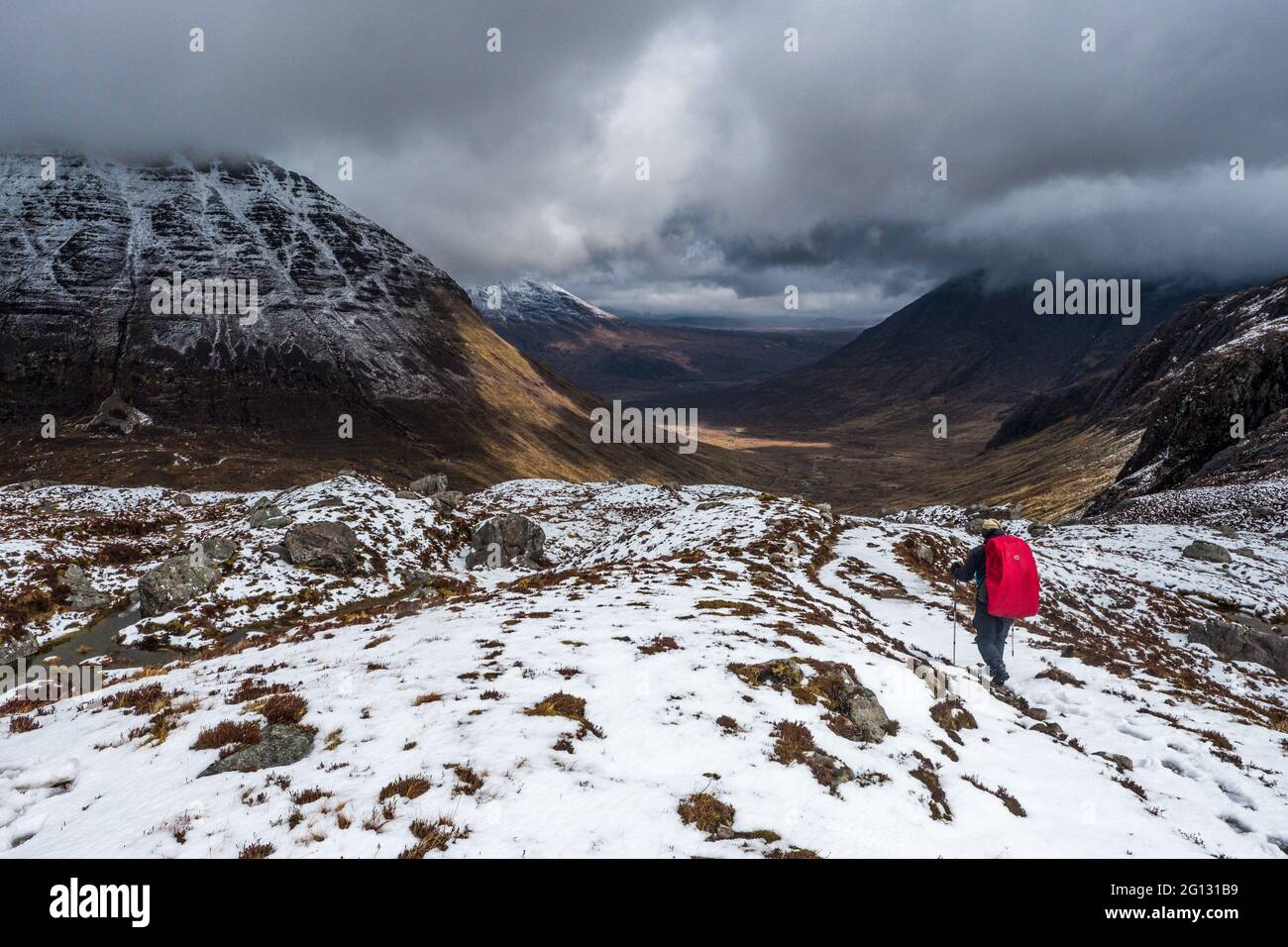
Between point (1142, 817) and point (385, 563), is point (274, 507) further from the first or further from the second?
point (1142, 817)

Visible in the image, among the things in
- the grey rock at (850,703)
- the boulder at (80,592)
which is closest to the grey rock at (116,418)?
the boulder at (80,592)

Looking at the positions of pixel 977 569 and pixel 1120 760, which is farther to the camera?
pixel 977 569

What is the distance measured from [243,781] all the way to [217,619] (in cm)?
1987

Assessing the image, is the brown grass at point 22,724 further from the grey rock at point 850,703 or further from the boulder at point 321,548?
the boulder at point 321,548

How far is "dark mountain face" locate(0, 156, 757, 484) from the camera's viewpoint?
11675cm

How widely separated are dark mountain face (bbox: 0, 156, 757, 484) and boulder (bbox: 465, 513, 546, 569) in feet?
260

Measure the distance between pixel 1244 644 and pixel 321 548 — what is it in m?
43.6

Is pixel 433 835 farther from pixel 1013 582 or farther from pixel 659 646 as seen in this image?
pixel 1013 582

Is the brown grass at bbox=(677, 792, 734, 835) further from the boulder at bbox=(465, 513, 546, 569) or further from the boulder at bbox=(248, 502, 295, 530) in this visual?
the boulder at bbox=(248, 502, 295, 530)

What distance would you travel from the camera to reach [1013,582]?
13.6 metres

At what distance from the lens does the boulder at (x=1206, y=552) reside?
34125 millimetres

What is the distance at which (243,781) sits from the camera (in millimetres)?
7906

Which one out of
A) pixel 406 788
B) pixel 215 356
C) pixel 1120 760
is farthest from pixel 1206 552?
pixel 215 356

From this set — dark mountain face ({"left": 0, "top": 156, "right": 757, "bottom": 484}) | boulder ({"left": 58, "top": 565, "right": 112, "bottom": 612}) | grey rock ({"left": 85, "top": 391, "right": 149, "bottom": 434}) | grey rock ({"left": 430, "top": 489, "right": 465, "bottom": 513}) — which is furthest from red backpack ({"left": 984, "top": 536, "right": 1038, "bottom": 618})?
grey rock ({"left": 85, "top": 391, "right": 149, "bottom": 434})
